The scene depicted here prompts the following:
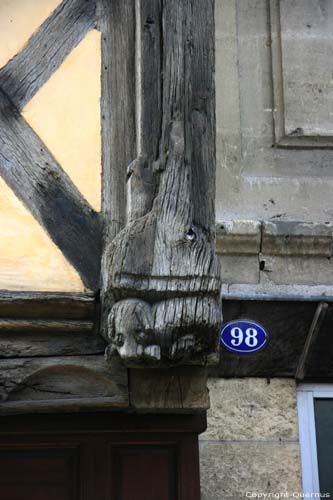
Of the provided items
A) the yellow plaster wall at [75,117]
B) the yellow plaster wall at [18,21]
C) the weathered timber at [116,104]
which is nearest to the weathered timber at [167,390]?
the weathered timber at [116,104]

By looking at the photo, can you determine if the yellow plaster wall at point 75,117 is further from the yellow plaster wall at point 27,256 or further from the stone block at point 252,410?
the stone block at point 252,410

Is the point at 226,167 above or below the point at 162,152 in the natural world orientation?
above

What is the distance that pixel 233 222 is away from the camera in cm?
448

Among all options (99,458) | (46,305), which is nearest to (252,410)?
(99,458)

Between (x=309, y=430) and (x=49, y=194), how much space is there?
64.9 inches

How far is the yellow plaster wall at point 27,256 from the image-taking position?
322 cm

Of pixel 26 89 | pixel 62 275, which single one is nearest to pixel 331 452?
pixel 62 275

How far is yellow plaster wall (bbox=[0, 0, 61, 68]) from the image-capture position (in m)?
3.48

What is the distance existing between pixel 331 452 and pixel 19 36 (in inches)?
80.6

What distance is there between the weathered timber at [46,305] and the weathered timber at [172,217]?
0.09 metres

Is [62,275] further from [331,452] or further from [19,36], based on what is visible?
[331,452]

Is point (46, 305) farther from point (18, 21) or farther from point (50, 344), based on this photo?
point (18, 21)

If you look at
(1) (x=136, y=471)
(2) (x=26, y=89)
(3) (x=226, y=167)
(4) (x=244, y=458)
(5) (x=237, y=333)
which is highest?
(3) (x=226, y=167)

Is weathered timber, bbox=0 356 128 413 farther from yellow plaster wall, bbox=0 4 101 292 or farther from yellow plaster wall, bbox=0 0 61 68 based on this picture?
yellow plaster wall, bbox=0 0 61 68
